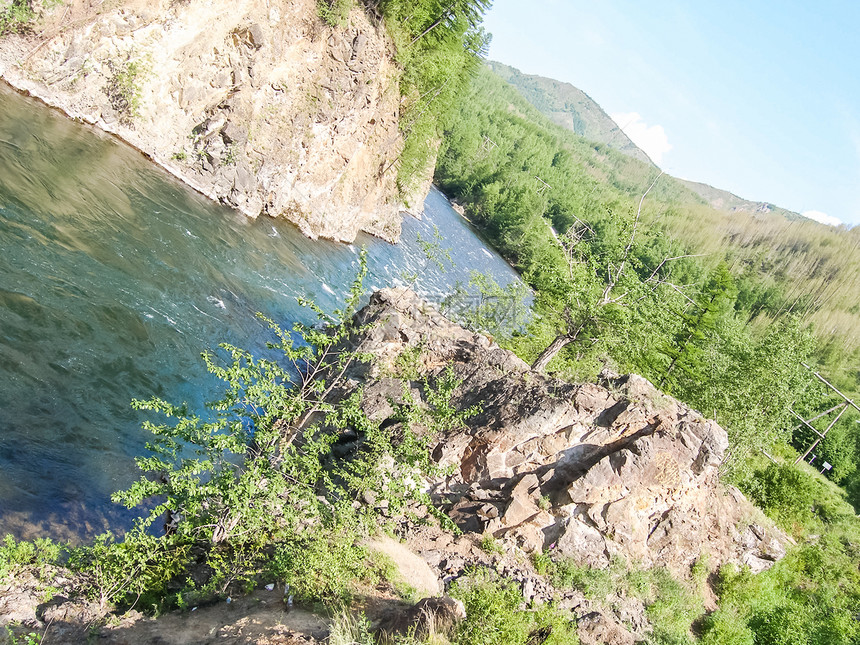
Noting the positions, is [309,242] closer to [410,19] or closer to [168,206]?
[168,206]

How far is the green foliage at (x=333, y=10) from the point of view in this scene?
3056 centimetres

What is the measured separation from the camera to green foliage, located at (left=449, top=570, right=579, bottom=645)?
8.77m

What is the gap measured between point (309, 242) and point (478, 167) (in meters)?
62.6

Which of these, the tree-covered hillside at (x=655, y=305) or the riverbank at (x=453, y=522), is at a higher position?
the tree-covered hillside at (x=655, y=305)

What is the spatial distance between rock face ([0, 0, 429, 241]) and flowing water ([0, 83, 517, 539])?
1425mm

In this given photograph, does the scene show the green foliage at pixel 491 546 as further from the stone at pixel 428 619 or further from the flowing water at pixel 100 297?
the flowing water at pixel 100 297

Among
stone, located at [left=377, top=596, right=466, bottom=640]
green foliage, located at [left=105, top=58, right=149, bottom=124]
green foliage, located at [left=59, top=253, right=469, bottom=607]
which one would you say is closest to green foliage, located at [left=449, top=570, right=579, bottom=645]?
stone, located at [left=377, top=596, right=466, bottom=640]

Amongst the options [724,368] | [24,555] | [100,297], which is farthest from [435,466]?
[724,368]

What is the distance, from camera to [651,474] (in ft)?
48.2

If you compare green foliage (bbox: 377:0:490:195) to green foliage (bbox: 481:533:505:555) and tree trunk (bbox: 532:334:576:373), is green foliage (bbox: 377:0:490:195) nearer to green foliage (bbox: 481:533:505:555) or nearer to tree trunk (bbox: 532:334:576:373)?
tree trunk (bbox: 532:334:576:373)

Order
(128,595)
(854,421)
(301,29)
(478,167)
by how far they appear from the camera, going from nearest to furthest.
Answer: (128,595) → (301,29) → (854,421) → (478,167)

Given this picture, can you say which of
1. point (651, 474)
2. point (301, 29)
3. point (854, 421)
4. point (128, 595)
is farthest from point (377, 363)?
point (854, 421)

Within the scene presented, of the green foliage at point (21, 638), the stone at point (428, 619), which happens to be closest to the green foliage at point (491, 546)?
the stone at point (428, 619)

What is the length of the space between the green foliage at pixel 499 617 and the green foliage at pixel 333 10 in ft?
99.7
